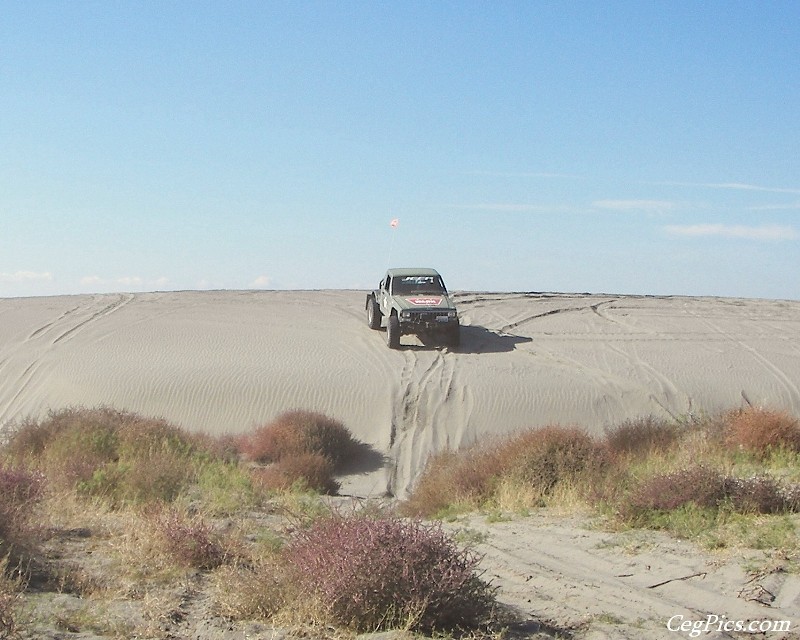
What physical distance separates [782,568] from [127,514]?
6.26 metres

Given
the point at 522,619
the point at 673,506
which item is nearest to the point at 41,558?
the point at 522,619

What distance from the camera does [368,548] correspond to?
560 cm

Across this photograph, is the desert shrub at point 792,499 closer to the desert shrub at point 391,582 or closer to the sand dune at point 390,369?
the desert shrub at point 391,582

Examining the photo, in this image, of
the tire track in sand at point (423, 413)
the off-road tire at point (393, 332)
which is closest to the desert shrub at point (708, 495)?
the tire track in sand at point (423, 413)

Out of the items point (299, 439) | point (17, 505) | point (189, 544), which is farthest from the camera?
point (299, 439)

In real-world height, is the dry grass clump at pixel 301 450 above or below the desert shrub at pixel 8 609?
below

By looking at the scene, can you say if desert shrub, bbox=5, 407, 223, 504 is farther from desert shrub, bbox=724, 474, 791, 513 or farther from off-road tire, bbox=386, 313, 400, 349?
off-road tire, bbox=386, 313, 400, 349

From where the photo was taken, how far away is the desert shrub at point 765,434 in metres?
→ 12.4

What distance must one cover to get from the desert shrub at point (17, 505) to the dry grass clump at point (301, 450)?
4928 mm

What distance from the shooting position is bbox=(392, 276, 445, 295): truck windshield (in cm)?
2308

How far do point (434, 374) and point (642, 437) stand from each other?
6.70 m

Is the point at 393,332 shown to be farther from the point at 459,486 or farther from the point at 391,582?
the point at 391,582

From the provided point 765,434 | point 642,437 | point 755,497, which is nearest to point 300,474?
point 642,437

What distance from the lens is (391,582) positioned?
550 cm
